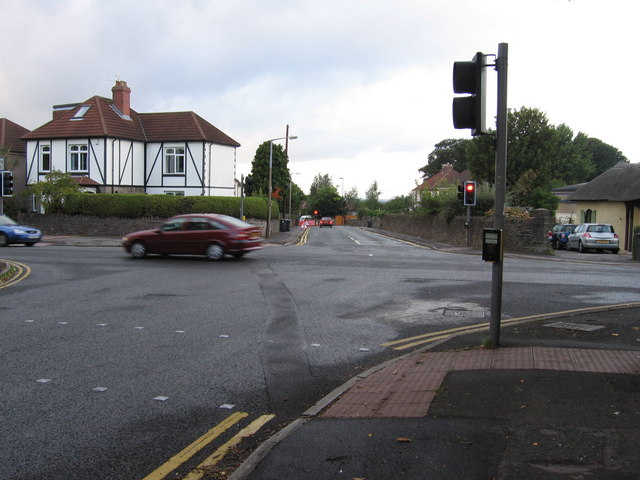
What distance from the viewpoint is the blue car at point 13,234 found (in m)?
26.4

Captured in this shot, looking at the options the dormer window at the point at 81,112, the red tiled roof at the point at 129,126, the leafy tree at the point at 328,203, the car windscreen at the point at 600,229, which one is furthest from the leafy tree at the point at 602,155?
the dormer window at the point at 81,112

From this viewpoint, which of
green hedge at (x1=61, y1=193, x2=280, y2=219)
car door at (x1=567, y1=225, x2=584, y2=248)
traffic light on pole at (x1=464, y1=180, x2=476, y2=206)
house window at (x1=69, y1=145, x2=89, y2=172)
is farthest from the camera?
house window at (x1=69, y1=145, x2=89, y2=172)

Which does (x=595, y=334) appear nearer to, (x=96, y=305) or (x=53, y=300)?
(x=96, y=305)

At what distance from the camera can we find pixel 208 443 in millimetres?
4402

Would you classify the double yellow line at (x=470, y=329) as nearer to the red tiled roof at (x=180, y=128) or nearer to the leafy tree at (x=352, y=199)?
the red tiled roof at (x=180, y=128)

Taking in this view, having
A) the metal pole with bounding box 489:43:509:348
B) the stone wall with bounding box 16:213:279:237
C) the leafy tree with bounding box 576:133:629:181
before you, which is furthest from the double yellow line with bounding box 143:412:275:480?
the leafy tree with bounding box 576:133:629:181

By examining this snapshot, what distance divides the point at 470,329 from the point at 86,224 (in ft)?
109

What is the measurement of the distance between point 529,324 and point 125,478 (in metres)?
6.47

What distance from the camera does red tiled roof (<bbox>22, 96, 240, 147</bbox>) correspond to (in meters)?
42.0

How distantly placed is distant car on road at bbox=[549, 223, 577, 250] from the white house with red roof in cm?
2401

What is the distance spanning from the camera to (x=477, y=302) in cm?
1136

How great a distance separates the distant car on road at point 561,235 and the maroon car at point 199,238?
22.3 metres

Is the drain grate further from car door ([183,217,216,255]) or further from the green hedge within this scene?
the green hedge

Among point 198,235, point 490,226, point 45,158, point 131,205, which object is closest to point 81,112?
point 45,158
